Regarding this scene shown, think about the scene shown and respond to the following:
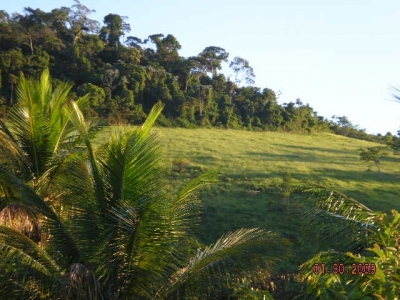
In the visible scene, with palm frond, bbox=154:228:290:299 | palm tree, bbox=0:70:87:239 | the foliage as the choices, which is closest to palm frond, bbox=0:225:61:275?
palm frond, bbox=154:228:290:299

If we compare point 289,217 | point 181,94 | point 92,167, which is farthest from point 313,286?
point 181,94

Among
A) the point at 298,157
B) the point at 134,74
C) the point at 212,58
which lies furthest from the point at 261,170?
the point at 212,58

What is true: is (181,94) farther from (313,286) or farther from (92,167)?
(313,286)

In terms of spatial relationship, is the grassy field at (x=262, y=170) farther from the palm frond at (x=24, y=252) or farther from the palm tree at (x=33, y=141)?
the palm frond at (x=24, y=252)

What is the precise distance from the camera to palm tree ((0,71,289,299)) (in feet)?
19.2

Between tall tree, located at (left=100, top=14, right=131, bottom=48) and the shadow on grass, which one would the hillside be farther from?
tall tree, located at (left=100, top=14, right=131, bottom=48)

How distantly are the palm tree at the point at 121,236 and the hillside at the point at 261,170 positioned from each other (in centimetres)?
931

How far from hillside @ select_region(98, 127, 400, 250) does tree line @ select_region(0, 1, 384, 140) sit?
9.42 ft

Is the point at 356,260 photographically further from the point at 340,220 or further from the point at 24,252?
the point at 24,252

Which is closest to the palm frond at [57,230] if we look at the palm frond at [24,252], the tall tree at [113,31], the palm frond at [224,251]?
the palm frond at [24,252]

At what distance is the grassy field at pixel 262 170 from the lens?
21.0m

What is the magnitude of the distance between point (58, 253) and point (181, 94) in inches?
1372

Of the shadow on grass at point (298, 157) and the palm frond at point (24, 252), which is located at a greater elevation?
the palm frond at point (24, 252)
